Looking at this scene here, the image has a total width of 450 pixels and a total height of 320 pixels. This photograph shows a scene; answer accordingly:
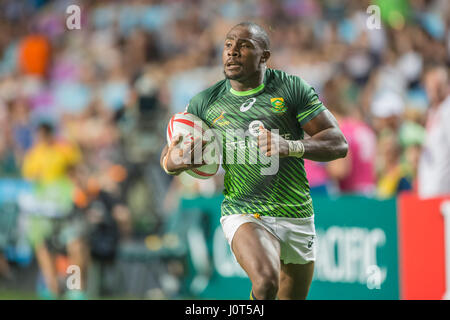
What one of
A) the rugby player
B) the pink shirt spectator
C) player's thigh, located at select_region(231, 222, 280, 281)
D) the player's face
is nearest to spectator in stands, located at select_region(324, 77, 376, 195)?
the pink shirt spectator

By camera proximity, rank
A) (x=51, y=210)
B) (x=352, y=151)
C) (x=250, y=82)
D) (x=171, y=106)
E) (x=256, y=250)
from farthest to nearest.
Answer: (x=171, y=106), (x=51, y=210), (x=352, y=151), (x=250, y=82), (x=256, y=250)

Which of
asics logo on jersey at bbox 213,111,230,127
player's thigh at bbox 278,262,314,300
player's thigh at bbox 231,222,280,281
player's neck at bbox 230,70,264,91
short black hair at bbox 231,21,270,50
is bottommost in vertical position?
player's thigh at bbox 278,262,314,300

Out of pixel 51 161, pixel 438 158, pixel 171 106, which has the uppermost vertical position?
pixel 171 106

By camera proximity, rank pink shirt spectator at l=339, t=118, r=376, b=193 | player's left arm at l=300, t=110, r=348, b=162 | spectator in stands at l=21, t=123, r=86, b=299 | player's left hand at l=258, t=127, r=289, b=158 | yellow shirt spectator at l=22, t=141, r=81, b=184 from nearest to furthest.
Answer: player's left hand at l=258, t=127, r=289, b=158, player's left arm at l=300, t=110, r=348, b=162, pink shirt spectator at l=339, t=118, r=376, b=193, spectator in stands at l=21, t=123, r=86, b=299, yellow shirt spectator at l=22, t=141, r=81, b=184

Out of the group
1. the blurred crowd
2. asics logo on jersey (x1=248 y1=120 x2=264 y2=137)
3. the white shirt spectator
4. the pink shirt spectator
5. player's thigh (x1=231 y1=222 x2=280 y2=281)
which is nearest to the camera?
player's thigh (x1=231 y1=222 x2=280 y2=281)

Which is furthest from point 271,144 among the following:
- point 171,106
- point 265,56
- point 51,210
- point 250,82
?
point 171,106

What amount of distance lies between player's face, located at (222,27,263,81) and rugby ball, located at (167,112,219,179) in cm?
43

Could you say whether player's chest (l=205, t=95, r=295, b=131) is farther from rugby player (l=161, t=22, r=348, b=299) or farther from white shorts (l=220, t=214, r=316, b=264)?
white shorts (l=220, t=214, r=316, b=264)

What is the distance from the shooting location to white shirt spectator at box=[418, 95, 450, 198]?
7.57 meters

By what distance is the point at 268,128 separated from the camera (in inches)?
197

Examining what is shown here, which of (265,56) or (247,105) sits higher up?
(265,56)

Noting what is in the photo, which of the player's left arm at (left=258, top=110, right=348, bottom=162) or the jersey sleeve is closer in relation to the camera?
the player's left arm at (left=258, top=110, right=348, bottom=162)

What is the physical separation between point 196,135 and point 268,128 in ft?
1.65

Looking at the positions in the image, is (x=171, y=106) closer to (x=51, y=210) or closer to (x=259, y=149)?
(x=51, y=210)
